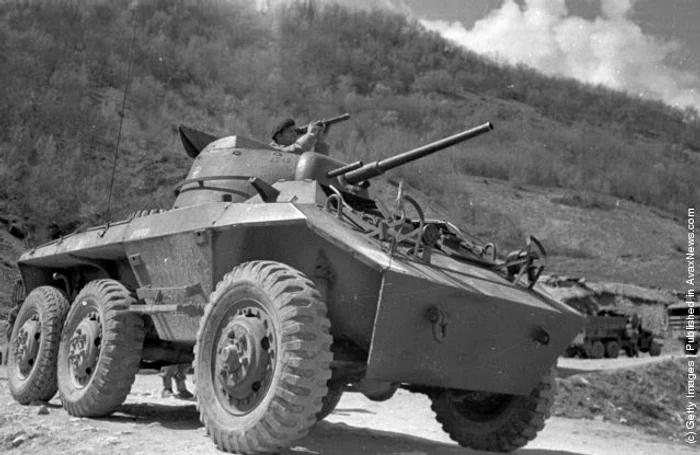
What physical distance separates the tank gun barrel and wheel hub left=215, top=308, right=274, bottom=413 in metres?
1.88

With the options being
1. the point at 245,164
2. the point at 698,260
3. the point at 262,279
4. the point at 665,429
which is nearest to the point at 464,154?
the point at 698,260

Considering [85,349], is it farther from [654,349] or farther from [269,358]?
[654,349]

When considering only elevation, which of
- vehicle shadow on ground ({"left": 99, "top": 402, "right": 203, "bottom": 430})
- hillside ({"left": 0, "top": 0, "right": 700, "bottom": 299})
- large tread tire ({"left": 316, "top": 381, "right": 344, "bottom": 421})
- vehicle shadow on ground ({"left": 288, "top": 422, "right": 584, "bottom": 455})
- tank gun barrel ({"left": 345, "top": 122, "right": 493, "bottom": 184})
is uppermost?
hillside ({"left": 0, "top": 0, "right": 700, "bottom": 299})

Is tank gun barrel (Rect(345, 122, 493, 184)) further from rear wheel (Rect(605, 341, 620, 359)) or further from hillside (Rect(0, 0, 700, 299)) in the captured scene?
rear wheel (Rect(605, 341, 620, 359))

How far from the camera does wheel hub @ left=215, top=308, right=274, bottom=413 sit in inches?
204

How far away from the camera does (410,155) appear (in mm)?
6637

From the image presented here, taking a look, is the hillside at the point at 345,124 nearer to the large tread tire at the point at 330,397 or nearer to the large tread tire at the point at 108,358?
the large tread tire at the point at 108,358

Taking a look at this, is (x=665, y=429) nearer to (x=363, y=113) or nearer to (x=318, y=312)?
(x=318, y=312)

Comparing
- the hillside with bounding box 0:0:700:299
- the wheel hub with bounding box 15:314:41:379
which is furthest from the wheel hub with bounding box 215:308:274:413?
the hillside with bounding box 0:0:700:299

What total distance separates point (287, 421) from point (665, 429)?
7942 mm

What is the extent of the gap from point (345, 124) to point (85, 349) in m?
24.3

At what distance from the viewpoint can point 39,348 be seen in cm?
772

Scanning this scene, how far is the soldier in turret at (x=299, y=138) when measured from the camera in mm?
7639

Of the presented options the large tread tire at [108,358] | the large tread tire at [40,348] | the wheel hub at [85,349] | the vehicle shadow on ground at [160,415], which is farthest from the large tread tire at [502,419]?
the large tread tire at [40,348]
